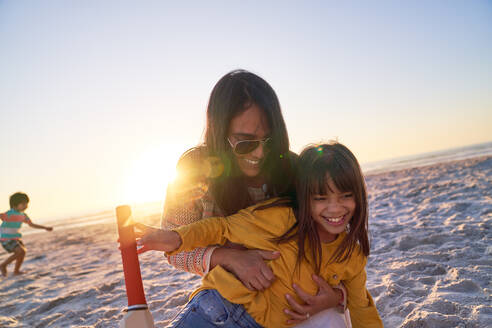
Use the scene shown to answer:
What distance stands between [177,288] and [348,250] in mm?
2762

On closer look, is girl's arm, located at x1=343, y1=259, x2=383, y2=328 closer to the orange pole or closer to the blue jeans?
the blue jeans

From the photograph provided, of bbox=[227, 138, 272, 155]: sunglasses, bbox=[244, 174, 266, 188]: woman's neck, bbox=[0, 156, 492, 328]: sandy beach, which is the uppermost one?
bbox=[227, 138, 272, 155]: sunglasses

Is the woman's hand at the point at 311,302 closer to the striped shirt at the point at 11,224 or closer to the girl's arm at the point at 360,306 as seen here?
the girl's arm at the point at 360,306

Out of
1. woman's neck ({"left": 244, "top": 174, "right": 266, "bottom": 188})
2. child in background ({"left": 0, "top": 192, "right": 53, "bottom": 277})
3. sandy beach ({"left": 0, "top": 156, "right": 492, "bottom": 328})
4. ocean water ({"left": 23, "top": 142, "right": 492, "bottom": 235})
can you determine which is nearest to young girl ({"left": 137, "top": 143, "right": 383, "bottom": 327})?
woman's neck ({"left": 244, "top": 174, "right": 266, "bottom": 188})

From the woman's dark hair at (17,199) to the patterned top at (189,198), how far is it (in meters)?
6.85

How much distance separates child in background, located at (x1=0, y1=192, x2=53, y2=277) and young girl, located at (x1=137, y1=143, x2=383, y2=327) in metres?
6.43

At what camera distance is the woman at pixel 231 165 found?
182cm

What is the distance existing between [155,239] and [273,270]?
0.69 metres

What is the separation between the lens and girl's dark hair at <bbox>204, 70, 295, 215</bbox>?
1.83 m

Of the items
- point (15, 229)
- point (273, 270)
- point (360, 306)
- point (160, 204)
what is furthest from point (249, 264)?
point (160, 204)

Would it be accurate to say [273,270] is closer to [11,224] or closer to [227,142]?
[227,142]

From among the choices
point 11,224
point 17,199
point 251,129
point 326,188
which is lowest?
point 11,224

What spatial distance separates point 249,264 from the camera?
1.56 meters

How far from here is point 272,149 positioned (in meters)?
1.92
